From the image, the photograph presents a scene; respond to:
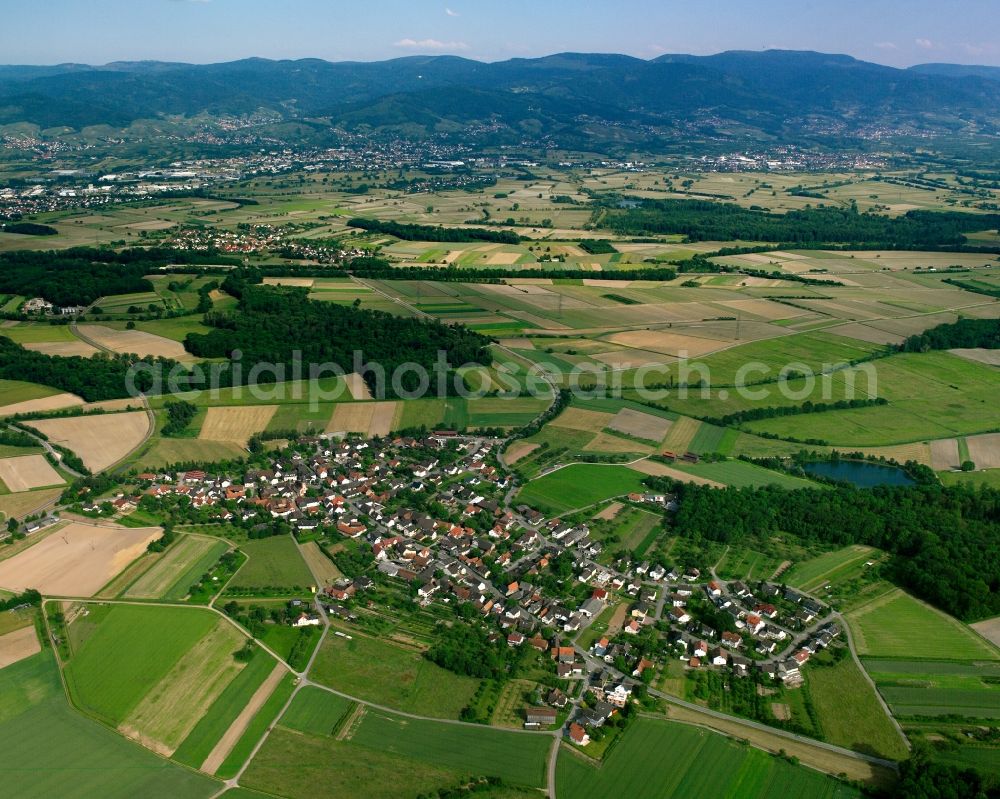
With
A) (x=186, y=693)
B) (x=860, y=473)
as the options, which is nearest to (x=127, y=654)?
(x=186, y=693)

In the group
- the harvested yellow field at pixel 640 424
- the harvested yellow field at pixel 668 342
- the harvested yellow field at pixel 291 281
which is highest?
the harvested yellow field at pixel 291 281

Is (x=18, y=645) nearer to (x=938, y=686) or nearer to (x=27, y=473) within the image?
(x=27, y=473)

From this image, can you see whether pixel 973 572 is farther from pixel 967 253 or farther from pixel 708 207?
pixel 708 207

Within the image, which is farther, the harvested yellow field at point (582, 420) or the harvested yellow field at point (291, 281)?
the harvested yellow field at point (291, 281)

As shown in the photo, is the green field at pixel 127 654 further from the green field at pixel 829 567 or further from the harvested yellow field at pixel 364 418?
the green field at pixel 829 567

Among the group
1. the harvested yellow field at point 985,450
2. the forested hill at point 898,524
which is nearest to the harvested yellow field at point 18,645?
the forested hill at point 898,524

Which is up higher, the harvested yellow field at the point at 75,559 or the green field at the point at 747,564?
the green field at the point at 747,564

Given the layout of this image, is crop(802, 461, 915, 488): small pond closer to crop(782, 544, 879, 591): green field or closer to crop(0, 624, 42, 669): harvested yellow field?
crop(782, 544, 879, 591): green field
